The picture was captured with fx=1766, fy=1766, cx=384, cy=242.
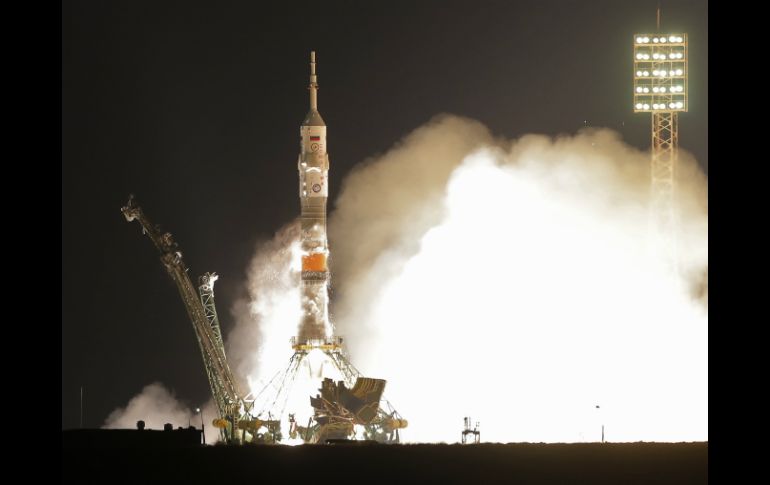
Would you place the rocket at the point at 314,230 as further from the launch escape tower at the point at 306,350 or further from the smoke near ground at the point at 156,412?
the smoke near ground at the point at 156,412

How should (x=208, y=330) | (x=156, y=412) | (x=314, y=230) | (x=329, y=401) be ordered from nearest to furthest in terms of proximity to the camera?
(x=329, y=401), (x=314, y=230), (x=208, y=330), (x=156, y=412)

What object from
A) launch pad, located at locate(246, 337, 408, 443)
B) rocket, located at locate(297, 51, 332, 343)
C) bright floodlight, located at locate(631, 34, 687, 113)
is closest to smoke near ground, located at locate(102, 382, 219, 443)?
launch pad, located at locate(246, 337, 408, 443)

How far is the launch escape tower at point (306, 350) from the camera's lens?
72625mm

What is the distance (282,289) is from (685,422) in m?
20.0

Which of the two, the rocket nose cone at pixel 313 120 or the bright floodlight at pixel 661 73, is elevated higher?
the bright floodlight at pixel 661 73

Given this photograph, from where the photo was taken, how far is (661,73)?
70.9 metres

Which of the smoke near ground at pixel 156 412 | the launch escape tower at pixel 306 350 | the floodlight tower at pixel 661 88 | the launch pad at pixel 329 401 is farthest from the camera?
the smoke near ground at pixel 156 412

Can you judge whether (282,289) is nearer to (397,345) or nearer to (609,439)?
(397,345)

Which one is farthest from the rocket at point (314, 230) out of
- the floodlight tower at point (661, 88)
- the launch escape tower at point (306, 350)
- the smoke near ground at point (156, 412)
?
the floodlight tower at point (661, 88)

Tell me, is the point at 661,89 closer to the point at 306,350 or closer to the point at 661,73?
the point at 661,73

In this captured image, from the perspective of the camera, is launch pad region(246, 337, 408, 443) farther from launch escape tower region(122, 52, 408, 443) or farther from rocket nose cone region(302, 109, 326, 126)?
rocket nose cone region(302, 109, 326, 126)

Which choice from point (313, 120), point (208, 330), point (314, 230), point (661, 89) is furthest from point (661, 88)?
point (208, 330)

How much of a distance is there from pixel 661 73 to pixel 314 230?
16.0m
